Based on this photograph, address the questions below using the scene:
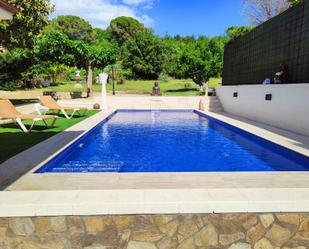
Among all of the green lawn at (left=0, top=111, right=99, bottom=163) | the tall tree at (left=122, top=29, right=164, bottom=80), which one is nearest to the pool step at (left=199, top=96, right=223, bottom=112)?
the green lawn at (left=0, top=111, right=99, bottom=163)

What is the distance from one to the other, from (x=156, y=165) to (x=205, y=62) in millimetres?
21126

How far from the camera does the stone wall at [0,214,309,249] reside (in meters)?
3.07

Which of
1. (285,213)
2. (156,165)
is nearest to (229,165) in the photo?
(156,165)

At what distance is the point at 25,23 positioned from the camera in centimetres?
1438

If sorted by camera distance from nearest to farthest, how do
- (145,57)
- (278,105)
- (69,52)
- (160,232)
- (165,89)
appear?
1. (160,232)
2. (278,105)
3. (69,52)
4. (165,89)
5. (145,57)

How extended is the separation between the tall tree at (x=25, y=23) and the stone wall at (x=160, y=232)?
1318cm

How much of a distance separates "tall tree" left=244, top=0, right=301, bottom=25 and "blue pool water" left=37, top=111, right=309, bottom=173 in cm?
2062

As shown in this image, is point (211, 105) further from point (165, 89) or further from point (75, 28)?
point (75, 28)

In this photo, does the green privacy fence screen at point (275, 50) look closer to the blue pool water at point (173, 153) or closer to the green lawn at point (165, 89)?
the blue pool water at point (173, 153)

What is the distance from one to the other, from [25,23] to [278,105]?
42.4 feet

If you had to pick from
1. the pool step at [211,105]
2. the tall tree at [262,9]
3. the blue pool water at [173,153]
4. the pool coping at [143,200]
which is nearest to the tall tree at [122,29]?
the tall tree at [262,9]

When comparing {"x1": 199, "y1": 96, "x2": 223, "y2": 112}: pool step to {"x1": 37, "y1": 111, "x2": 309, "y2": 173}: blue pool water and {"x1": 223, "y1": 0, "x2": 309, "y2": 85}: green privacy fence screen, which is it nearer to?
{"x1": 223, "y1": 0, "x2": 309, "y2": 85}: green privacy fence screen

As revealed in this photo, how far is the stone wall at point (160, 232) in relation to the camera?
3066mm

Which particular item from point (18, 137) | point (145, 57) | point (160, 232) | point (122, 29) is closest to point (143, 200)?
point (160, 232)
